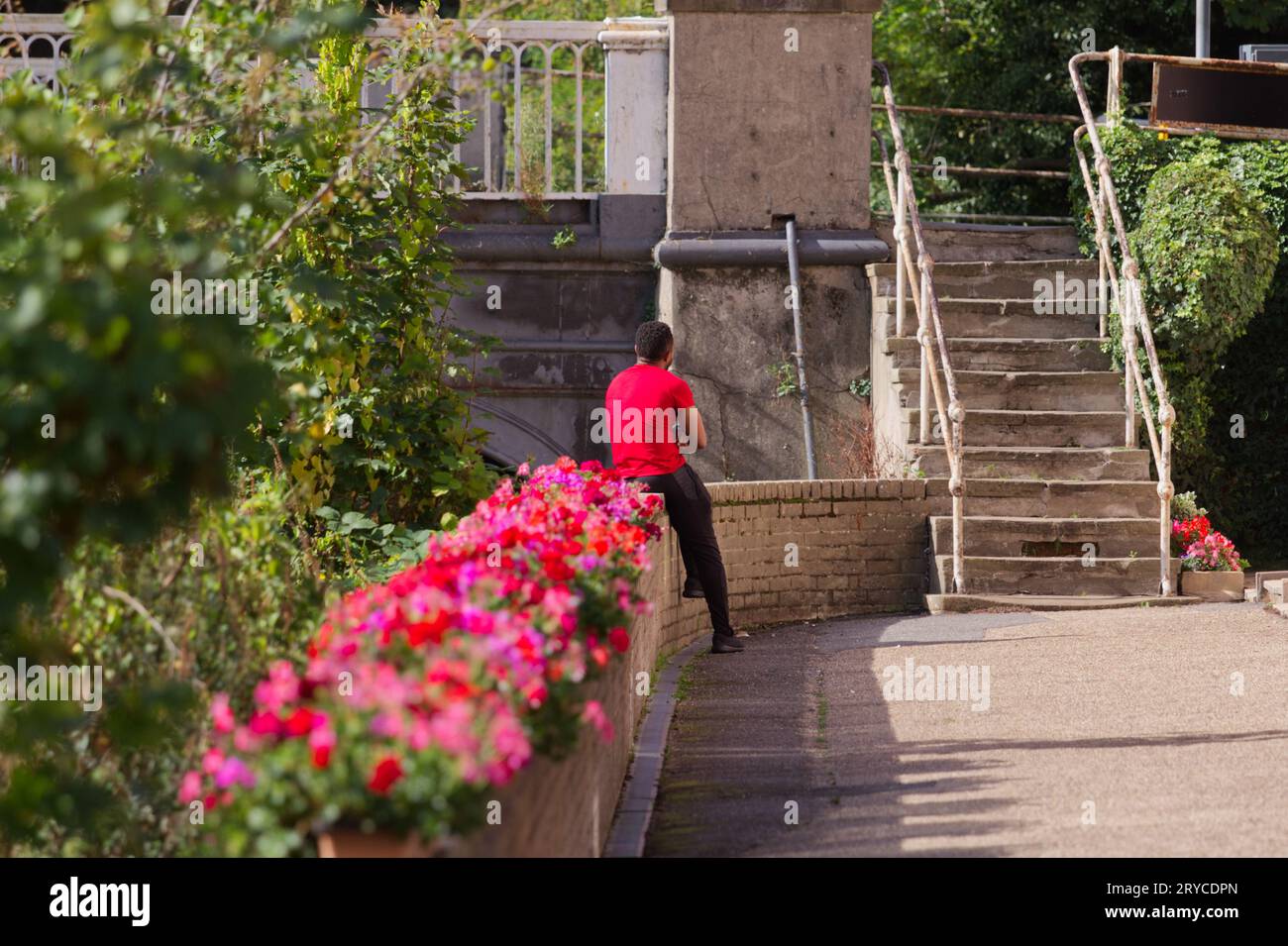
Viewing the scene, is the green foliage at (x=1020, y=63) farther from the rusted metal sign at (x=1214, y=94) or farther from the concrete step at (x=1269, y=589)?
the concrete step at (x=1269, y=589)

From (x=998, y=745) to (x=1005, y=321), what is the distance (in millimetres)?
6909

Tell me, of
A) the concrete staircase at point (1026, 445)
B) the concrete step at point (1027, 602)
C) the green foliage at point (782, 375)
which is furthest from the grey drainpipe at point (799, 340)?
the concrete step at point (1027, 602)

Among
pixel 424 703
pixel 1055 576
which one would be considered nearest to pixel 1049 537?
pixel 1055 576

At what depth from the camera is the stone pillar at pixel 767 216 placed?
13.5 metres

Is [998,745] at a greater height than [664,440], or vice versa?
[664,440]

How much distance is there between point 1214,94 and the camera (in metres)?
14.6

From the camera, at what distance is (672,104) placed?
13.5 meters

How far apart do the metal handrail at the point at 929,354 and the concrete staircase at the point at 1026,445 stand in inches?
4.6

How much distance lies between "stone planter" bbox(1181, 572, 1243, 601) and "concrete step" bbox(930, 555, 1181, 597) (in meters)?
0.29

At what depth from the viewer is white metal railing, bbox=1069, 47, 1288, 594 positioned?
11.6 meters

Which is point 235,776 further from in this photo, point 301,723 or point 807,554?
point 807,554

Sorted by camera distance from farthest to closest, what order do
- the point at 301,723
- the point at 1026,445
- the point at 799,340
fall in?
the point at 799,340 → the point at 1026,445 → the point at 301,723
